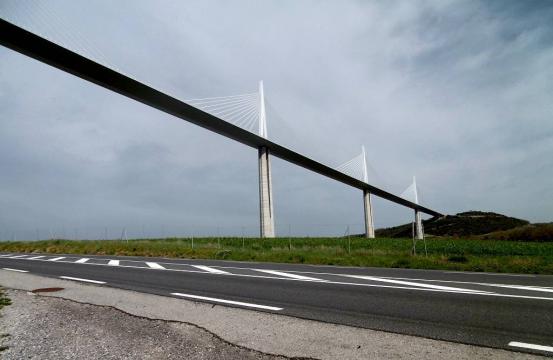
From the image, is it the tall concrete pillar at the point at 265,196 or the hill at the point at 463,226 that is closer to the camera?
the tall concrete pillar at the point at 265,196

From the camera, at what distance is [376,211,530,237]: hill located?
10062cm

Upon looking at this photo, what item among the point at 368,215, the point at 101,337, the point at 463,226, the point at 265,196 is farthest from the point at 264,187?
the point at 463,226

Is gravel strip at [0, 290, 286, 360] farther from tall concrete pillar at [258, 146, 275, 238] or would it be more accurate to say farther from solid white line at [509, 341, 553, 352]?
tall concrete pillar at [258, 146, 275, 238]

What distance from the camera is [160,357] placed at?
13.5ft

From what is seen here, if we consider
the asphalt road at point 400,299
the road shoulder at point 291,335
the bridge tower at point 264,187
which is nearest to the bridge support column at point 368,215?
the bridge tower at point 264,187

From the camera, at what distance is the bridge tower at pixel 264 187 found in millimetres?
42156

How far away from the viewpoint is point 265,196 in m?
42.8

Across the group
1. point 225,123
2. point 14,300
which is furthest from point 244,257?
point 225,123

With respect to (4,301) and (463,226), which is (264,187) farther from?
(463,226)

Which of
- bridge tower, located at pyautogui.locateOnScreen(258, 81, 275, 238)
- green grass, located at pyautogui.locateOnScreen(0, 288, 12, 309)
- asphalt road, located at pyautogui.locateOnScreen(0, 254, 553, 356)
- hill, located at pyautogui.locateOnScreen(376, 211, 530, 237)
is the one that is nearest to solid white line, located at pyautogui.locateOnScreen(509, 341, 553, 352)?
asphalt road, located at pyautogui.locateOnScreen(0, 254, 553, 356)

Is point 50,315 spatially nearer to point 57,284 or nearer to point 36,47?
point 57,284

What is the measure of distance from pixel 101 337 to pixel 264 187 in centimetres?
3807

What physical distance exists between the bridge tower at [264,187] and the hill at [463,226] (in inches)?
2698

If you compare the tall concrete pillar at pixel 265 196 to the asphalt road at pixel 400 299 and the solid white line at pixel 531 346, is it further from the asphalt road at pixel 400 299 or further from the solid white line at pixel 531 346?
the solid white line at pixel 531 346
